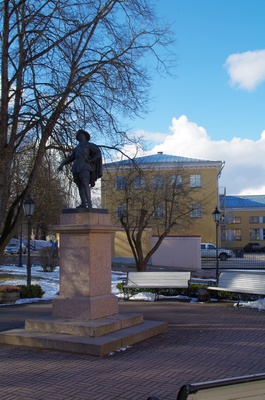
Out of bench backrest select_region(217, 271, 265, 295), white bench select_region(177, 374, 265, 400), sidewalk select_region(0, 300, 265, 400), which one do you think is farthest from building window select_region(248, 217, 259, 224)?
white bench select_region(177, 374, 265, 400)

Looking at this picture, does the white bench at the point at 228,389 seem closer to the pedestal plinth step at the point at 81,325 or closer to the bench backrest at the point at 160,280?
the pedestal plinth step at the point at 81,325

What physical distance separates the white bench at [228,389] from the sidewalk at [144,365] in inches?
111

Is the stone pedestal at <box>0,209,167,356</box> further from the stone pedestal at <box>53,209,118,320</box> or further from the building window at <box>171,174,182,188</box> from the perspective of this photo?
the building window at <box>171,174,182,188</box>

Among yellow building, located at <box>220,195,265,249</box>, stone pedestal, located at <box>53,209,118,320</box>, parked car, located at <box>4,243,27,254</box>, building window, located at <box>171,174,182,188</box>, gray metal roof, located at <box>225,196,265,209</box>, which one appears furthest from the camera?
gray metal roof, located at <box>225,196,265,209</box>

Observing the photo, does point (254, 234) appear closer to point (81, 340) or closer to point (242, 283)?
point (242, 283)

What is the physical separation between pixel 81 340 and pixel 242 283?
6.90 metres

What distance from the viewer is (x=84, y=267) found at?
335 inches

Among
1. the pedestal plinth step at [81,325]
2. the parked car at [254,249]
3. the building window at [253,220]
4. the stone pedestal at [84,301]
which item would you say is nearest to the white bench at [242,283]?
the stone pedestal at [84,301]

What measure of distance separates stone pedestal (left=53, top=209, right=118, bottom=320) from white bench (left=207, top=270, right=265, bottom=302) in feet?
17.2

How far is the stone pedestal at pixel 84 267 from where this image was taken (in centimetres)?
845

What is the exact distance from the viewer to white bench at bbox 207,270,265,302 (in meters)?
12.7

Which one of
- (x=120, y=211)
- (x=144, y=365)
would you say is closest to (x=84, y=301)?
(x=144, y=365)

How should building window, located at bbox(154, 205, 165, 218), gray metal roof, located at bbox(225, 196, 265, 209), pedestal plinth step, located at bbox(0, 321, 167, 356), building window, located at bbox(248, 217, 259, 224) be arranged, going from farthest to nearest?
gray metal roof, located at bbox(225, 196, 265, 209) → building window, located at bbox(248, 217, 259, 224) → building window, located at bbox(154, 205, 165, 218) → pedestal plinth step, located at bbox(0, 321, 167, 356)

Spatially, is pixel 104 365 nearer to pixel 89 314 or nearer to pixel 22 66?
pixel 89 314
